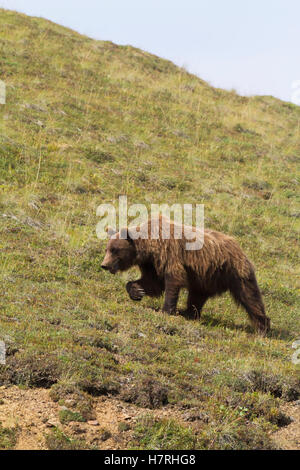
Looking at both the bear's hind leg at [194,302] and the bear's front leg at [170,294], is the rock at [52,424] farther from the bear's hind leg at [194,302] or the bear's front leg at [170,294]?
the bear's hind leg at [194,302]

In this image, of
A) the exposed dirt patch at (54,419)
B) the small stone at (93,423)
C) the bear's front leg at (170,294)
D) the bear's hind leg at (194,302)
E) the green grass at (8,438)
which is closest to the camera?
the green grass at (8,438)

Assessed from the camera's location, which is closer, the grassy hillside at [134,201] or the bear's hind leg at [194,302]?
the grassy hillside at [134,201]

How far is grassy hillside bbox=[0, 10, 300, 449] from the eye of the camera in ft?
21.8

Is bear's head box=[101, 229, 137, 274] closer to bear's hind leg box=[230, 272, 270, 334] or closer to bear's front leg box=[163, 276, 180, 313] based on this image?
bear's front leg box=[163, 276, 180, 313]

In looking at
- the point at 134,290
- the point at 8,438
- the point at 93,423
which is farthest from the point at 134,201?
the point at 8,438

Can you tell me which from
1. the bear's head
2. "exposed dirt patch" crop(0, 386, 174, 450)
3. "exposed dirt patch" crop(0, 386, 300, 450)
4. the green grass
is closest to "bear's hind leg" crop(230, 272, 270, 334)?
the bear's head

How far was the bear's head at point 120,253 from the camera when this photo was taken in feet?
34.3

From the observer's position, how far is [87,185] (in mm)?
15352

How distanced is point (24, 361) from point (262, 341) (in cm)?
424

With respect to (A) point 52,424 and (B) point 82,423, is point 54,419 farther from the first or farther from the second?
(B) point 82,423

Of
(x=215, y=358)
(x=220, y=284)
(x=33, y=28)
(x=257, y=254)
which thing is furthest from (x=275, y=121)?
(x=215, y=358)

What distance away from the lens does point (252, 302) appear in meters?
10.2

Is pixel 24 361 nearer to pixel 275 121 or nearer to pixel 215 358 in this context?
pixel 215 358

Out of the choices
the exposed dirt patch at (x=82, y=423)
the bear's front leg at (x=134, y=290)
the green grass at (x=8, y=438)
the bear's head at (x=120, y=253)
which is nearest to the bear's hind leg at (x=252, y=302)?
the bear's front leg at (x=134, y=290)
